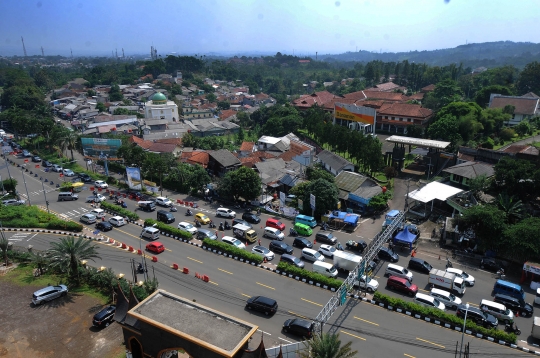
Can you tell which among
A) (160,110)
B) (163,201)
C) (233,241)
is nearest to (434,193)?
(233,241)

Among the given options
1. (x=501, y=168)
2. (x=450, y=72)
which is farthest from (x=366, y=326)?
(x=450, y=72)

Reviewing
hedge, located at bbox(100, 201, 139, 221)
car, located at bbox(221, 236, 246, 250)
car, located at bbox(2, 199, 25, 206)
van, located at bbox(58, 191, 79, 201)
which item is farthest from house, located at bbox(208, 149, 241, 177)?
car, located at bbox(2, 199, 25, 206)

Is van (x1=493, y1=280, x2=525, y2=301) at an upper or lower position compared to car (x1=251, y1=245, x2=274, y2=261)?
upper

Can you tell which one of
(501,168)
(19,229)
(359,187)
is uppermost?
(501,168)

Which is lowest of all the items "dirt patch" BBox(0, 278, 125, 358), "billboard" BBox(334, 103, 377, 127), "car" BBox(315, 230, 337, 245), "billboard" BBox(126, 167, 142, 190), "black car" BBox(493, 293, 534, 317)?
"dirt patch" BBox(0, 278, 125, 358)

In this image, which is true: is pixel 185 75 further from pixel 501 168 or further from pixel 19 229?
pixel 501 168

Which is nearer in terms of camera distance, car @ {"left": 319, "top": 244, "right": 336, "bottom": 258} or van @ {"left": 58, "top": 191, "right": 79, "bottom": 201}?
car @ {"left": 319, "top": 244, "right": 336, "bottom": 258}

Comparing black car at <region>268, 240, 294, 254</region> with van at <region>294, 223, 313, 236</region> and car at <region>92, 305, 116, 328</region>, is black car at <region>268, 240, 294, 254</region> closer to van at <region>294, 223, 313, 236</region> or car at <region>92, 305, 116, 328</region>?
van at <region>294, 223, 313, 236</region>
